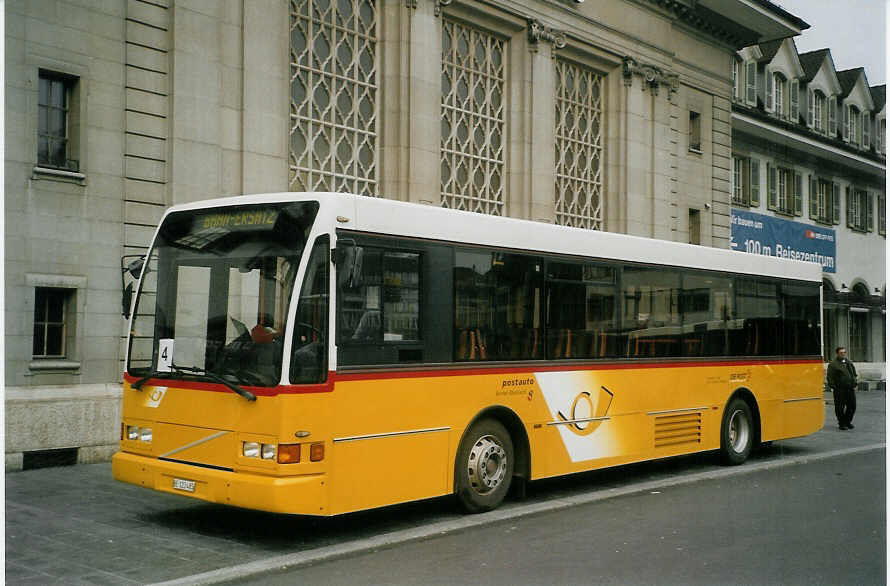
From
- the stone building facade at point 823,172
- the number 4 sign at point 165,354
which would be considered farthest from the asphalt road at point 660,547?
the stone building facade at point 823,172

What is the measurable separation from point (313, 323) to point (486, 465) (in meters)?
2.82

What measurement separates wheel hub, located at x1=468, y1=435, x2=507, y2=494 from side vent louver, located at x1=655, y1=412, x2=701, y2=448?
318 cm

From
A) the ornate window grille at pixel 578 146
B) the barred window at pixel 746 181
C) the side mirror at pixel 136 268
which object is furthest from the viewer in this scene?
the barred window at pixel 746 181

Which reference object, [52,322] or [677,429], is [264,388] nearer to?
[677,429]

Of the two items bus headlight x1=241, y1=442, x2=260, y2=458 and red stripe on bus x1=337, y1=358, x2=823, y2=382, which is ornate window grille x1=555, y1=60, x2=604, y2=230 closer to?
red stripe on bus x1=337, y1=358, x2=823, y2=382

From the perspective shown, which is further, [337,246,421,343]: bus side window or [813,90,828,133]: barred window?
[813,90,828,133]: barred window

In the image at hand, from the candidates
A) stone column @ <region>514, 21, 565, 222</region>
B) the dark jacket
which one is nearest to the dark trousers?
the dark jacket

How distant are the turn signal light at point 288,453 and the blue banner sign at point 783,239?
985 inches

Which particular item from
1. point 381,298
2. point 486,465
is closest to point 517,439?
point 486,465

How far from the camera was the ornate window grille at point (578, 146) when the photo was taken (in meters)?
24.5

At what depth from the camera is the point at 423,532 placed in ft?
30.8

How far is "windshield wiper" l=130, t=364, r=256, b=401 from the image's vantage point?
859cm

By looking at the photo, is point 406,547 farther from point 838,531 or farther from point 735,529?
point 838,531

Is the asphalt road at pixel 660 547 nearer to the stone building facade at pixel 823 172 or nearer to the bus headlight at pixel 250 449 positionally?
the bus headlight at pixel 250 449
